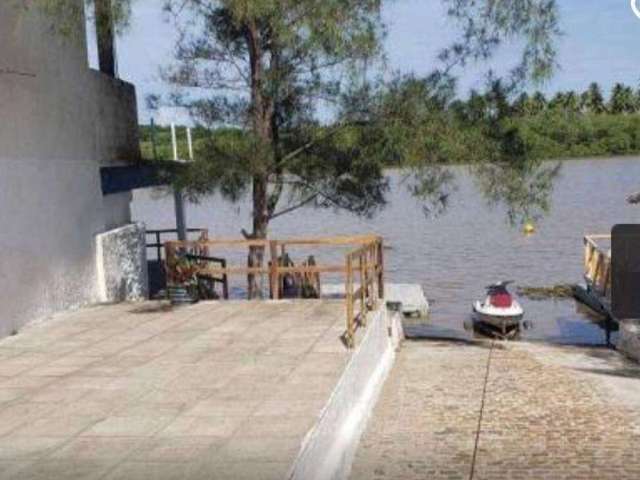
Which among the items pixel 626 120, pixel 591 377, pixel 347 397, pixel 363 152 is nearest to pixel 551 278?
pixel 363 152

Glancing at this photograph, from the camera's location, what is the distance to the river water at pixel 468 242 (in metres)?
22.6

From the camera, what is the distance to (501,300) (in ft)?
70.2

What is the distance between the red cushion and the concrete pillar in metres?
10.2

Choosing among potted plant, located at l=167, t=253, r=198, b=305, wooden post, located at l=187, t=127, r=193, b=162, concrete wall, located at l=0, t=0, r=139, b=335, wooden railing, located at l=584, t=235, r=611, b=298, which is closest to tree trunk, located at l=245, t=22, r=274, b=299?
wooden post, located at l=187, t=127, r=193, b=162

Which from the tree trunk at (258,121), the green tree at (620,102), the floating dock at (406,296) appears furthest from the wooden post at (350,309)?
the green tree at (620,102)

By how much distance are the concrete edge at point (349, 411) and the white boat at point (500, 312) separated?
9.07 metres

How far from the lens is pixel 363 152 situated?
1600cm

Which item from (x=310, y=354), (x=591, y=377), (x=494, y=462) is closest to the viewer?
(x=494, y=462)

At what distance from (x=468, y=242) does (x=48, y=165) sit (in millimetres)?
28771

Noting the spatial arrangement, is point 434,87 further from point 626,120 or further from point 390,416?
point 626,120

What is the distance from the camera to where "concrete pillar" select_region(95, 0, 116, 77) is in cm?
1268

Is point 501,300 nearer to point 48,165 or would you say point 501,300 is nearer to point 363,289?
point 363,289

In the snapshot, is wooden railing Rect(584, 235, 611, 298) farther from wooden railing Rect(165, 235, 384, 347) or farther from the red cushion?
wooden railing Rect(165, 235, 384, 347)

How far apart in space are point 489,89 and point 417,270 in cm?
1843
